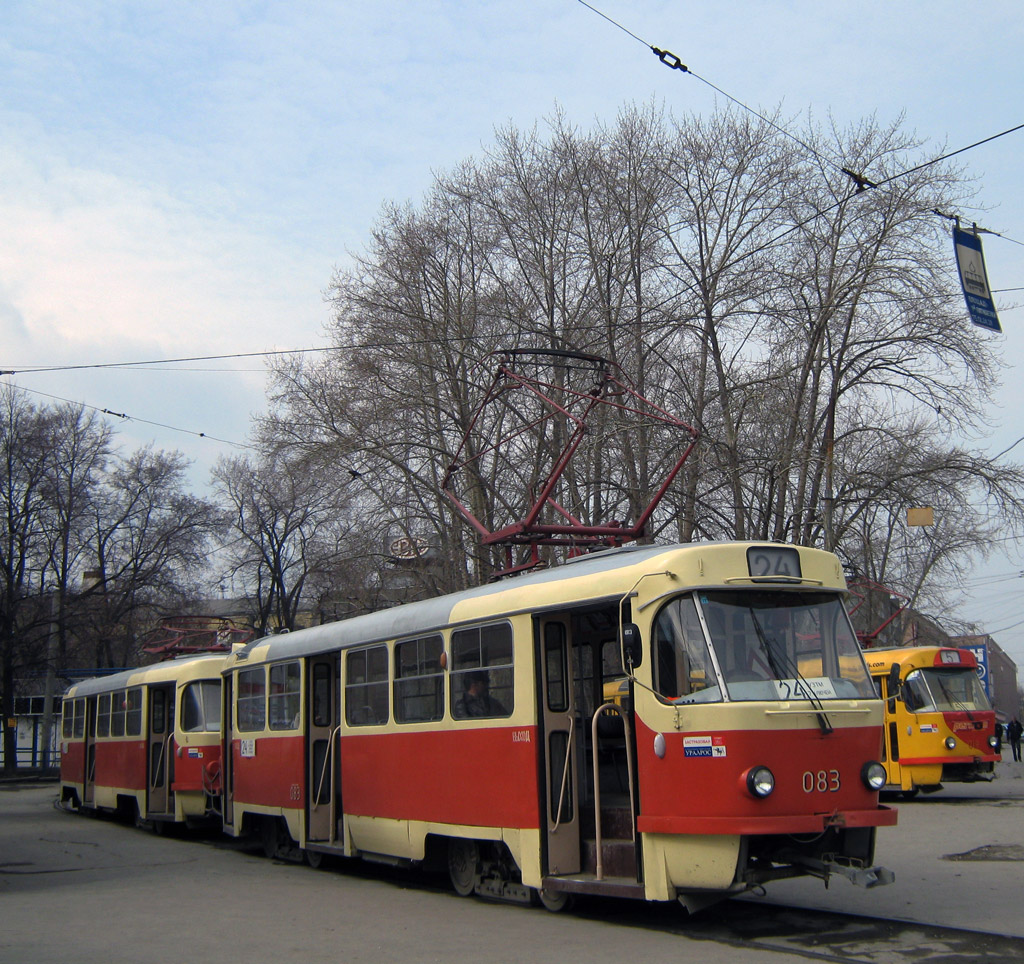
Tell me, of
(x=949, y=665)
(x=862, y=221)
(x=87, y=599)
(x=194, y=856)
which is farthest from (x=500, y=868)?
(x=87, y=599)

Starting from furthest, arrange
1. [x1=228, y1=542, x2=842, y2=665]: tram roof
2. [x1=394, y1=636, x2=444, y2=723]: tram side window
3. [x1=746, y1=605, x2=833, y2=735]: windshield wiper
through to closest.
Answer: [x1=394, y1=636, x2=444, y2=723]: tram side window
[x1=228, y1=542, x2=842, y2=665]: tram roof
[x1=746, y1=605, x2=833, y2=735]: windshield wiper

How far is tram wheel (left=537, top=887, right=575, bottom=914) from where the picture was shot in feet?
30.6

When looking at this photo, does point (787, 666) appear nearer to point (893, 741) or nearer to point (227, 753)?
point (227, 753)

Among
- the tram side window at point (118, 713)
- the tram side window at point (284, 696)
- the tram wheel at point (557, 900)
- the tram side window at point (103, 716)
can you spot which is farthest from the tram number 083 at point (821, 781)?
the tram side window at point (103, 716)

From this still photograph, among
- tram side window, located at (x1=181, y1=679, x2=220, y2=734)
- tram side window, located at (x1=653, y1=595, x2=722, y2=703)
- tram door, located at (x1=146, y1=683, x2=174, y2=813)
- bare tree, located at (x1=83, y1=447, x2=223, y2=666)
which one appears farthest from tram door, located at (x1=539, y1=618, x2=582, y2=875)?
bare tree, located at (x1=83, y1=447, x2=223, y2=666)

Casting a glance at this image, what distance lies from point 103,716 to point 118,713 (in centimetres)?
124

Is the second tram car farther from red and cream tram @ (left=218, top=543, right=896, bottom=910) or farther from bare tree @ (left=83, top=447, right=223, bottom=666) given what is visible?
bare tree @ (left=83, top=447, right=223, bottom=666)

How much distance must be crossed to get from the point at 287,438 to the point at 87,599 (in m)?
19.6

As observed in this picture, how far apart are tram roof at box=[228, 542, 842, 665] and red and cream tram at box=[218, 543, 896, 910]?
0.02 metres

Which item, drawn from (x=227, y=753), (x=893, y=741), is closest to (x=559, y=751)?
(x=227, y=753)

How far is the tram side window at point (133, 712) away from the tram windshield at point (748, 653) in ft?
46.6

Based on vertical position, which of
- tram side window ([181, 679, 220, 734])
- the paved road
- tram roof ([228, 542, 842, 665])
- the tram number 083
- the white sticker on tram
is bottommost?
the paved road

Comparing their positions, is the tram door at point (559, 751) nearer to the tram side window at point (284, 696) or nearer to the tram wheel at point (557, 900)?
the tram wheel at point (557, 900)

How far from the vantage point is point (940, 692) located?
20.1 meters
